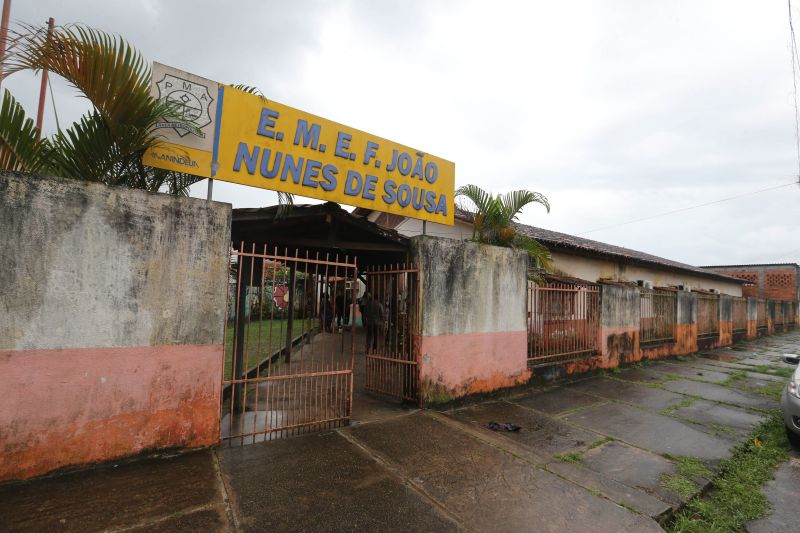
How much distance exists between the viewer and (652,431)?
501 cm

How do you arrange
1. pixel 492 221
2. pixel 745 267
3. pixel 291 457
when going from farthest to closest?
pixel 745 267, pixel 492 221, pixel 291 457

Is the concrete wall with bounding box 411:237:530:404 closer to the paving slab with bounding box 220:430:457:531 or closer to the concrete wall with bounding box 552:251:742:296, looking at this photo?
the paving slab with bounding box 220:430:457:531

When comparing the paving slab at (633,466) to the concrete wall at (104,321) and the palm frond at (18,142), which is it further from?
the palm frond at (18,142)

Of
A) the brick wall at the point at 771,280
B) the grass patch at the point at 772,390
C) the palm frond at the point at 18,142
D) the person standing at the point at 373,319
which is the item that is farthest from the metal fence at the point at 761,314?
the palm frond at the point at 18,142

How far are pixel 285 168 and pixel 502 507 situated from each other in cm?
406

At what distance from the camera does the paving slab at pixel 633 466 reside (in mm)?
3467

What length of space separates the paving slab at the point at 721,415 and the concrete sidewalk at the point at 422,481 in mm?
43

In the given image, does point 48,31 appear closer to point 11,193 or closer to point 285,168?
point 11,193

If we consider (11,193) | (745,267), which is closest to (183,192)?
(11,193)

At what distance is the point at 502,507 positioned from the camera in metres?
3.04

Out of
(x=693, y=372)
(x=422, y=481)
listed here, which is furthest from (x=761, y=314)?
(x=422, y=481)

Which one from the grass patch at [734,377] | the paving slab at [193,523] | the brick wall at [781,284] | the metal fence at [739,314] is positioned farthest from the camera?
the brick wall at [781,284]

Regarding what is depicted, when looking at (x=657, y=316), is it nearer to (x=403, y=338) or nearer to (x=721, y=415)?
(x=721, y=415)

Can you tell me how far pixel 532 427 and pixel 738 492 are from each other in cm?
199
